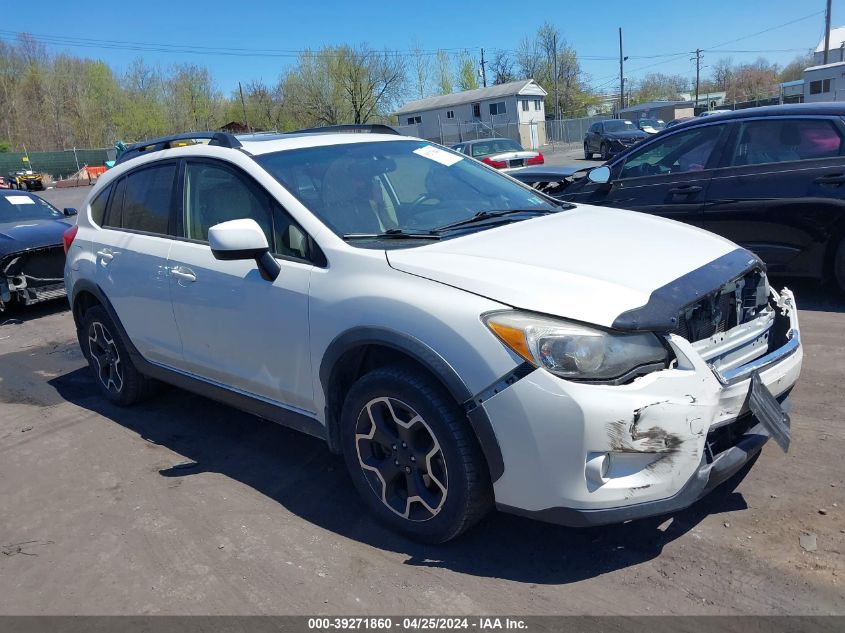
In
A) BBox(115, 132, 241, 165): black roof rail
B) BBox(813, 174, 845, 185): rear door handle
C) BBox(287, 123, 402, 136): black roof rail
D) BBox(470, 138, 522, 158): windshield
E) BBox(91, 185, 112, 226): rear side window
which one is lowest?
BBox(470, 138, 522, 158): windshield

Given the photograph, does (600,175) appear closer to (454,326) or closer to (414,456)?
(454,326)

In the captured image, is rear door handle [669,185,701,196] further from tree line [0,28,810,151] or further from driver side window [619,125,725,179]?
tree line [0,28,810,151]

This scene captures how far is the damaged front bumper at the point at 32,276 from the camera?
27.7 ft

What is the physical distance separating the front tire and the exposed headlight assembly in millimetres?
404

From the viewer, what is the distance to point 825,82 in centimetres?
4172

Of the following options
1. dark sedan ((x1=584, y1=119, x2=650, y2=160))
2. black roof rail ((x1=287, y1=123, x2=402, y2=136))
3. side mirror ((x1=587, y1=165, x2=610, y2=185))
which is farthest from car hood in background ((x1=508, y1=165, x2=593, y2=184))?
dark sedan ((x1=584, y1=119, x2=650, y2=160))

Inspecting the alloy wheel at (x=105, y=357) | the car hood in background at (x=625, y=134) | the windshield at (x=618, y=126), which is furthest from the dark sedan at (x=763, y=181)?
the windshield at (x=618, y=126)

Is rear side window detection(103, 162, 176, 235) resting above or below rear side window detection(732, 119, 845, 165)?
above

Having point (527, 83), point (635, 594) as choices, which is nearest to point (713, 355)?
point (635, 594)

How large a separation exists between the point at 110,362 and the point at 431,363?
133 inches

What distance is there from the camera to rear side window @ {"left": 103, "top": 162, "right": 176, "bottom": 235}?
4.36 m

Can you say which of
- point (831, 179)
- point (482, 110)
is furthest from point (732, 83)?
point (831, 179)

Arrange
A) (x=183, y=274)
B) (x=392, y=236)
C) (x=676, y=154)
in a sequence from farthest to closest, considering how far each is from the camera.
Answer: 1. (x=676, y=154)
2. (x=183, y=274)
3. (x=392, y=236)

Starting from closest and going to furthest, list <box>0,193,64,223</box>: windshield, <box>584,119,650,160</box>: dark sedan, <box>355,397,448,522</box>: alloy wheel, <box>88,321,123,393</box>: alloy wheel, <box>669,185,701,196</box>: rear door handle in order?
<box>355,397,448,522</box>: alloy wheel → <box>88,321,123,393</box>: alloy wheel → <box>669,185,701,196</box>: rear door handle → <box>0,193,64,223</box>: windshield → <box>584,119,650,160</box>: dark sedan
